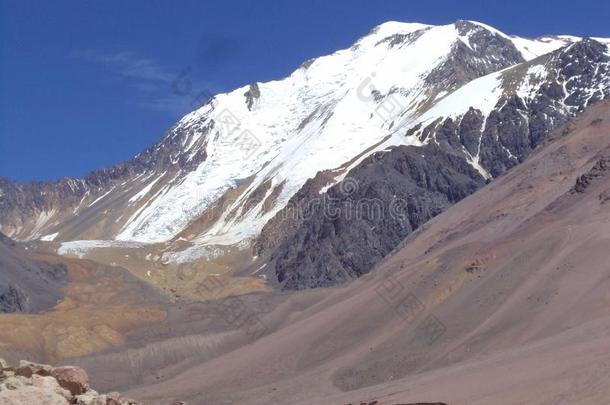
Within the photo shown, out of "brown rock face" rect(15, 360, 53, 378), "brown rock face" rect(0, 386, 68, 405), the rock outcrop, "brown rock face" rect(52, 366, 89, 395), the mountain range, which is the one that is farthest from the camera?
the mountain range

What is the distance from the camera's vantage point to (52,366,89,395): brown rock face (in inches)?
1044

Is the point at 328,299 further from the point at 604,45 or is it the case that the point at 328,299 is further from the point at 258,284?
the point at 604,45

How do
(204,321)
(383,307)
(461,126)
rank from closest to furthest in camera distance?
(383,307), (204,321), (461,126)

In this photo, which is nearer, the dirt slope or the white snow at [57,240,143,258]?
the dirt slope

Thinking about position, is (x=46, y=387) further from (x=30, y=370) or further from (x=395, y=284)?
(x=395, y=284)

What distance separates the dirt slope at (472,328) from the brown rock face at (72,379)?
46.3 ft

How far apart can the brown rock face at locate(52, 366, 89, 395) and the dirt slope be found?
14.1 m

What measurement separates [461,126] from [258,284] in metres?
48.9

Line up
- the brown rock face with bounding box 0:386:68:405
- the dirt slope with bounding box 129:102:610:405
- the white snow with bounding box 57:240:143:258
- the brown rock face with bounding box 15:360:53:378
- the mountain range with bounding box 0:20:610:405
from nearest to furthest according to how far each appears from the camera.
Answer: the brown rock face with bounding box 0:386:68:405
the brown rock face with bounding box 15:360:53:378
the dirt slope with bounding box 129:102:610:405
the mountain range with bounding box 0:20:610:405
the white snow with bounding box 57:240:143:258

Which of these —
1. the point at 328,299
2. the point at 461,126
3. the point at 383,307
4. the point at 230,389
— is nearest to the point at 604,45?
the point at 461,126

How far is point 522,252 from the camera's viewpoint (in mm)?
59219

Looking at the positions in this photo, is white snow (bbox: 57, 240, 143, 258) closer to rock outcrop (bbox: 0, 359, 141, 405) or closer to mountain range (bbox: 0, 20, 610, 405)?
mountain range (bbox: 0, 20, 610, 405)

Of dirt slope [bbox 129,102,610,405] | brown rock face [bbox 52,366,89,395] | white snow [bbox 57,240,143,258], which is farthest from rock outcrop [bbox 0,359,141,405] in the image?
white snow [bbox 57,240,143,258]

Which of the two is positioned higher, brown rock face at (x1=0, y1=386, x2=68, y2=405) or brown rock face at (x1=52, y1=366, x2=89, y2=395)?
brown rock face at (x1=52, y1=366, x2=89, y2=395)
